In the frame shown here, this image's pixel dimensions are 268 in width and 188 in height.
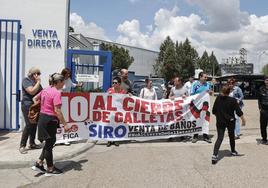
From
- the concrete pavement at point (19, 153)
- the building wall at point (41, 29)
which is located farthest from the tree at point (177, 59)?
the concrete pavement at point (19, 153)

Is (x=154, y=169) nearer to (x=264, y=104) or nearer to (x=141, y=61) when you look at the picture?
(x=264, y=104)

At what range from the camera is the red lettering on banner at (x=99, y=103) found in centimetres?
938

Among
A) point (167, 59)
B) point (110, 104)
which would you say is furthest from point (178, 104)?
point (167, 59)

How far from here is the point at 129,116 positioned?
9.66 metres

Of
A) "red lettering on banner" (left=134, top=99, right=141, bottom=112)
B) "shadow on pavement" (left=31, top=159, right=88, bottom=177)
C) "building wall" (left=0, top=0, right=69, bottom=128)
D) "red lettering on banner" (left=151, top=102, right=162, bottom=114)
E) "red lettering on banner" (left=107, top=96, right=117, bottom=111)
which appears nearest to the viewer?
"shadow on pavement" (left=31, top=159, right=88, bottom=177)

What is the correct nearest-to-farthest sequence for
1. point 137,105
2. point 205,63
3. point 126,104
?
point 126,104
point 137,105
point 205,63

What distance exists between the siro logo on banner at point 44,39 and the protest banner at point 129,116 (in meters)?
2.31

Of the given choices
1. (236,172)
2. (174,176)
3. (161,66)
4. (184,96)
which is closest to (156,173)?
(174,176)

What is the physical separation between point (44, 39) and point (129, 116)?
11.7 feet

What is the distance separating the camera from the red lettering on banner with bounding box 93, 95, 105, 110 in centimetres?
938

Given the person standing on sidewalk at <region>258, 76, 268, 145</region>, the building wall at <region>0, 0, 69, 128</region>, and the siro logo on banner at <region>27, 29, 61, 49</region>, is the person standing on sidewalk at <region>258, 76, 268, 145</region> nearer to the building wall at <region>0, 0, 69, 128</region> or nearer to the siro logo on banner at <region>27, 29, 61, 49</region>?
the building wall at <region>0, 0, 69, 128</region>

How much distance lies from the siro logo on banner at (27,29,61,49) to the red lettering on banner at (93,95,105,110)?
96.1 inches

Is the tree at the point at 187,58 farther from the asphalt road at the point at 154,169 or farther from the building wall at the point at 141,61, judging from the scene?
the asphalt road at the point at 154,169

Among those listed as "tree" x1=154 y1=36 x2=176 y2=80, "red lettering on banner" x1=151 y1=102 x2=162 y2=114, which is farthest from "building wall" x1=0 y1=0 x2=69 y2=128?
"tree" x1=154 y1=36 x2=176 y2=80
